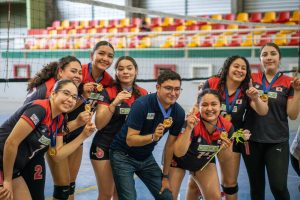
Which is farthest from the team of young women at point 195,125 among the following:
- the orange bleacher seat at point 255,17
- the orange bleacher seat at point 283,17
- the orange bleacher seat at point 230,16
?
the orange bleacher seat at point 230,16

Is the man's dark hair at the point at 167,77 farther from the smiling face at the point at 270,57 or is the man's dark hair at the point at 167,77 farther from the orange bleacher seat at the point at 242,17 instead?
the orange bleacher seat at the point at 242,17

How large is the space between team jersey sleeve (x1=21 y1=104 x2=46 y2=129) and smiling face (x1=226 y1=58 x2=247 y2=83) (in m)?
1.83

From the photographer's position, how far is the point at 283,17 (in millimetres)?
16375

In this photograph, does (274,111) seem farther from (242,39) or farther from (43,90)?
(242,39)

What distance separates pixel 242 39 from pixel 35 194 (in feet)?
39.5

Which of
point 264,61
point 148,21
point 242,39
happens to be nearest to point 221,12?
point 148,21

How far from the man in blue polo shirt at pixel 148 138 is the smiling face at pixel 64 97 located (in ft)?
2.01

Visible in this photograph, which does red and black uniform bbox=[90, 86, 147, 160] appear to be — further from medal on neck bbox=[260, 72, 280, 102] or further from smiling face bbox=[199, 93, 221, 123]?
medal on neck bbox=[260, 72, 280, 102]

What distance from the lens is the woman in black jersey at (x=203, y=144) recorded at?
384 cm

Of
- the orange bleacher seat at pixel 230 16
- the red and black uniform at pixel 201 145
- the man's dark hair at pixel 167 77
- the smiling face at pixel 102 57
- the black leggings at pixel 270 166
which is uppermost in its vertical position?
the orange bleacher seat at pixel 230 16

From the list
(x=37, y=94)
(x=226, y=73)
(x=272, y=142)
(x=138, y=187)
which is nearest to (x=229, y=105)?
(x=226, y=73)

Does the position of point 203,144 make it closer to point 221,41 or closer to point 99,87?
point 99,87

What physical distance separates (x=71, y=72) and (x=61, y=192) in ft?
3.87

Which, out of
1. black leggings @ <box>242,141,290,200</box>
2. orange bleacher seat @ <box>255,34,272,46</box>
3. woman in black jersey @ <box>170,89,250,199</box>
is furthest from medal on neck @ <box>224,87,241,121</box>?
orange bleacher seat @ <box>255,34,272,46</box>
